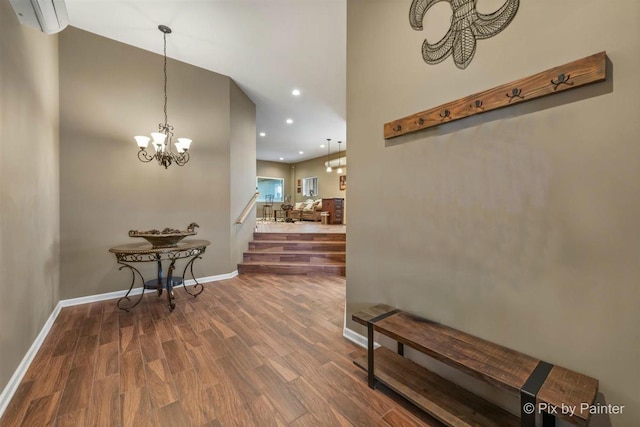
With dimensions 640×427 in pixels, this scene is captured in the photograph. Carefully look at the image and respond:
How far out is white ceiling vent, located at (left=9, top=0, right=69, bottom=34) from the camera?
4.98ft

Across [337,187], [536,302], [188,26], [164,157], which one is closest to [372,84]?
[536,302]

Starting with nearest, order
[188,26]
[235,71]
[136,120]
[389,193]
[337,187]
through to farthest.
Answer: [389,193] < [188,26] < [136,120] < [235,71] < [337,187]

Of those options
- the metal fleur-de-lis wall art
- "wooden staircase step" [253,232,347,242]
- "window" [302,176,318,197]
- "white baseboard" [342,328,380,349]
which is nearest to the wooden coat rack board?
the metal fleur-de-lis wall art

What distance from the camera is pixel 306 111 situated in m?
5.57

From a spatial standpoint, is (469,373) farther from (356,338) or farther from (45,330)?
(45,330)

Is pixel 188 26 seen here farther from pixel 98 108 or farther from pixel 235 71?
pixel 98 108

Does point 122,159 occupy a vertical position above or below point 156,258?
above

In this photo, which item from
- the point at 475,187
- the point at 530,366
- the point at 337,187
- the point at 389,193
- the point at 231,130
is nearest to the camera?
the point at 530,366

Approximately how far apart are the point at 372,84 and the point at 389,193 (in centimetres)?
92

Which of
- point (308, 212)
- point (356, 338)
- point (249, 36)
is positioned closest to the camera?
point (356, 338)

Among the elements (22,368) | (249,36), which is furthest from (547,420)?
(249,36)

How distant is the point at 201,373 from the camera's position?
1.71 metres

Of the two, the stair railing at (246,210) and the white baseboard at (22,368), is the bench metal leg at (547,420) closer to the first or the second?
the white baseboard at (22,368)

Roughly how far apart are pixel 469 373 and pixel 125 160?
4160 mm
